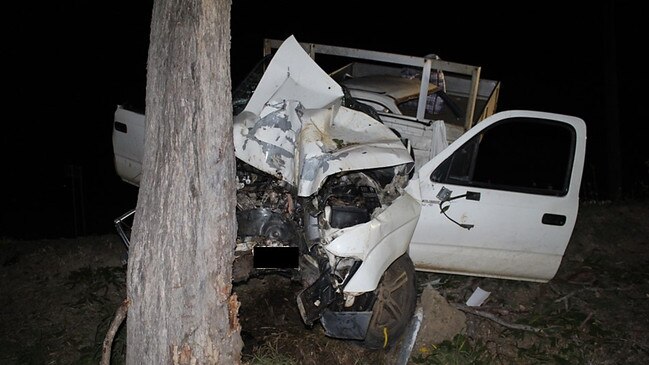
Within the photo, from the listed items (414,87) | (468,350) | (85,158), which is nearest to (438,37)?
(85,158)

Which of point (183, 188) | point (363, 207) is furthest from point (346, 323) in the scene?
point (183, 188)

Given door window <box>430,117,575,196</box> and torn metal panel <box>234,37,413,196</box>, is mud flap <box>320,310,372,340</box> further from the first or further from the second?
door window <box>430,117,575,196</box>

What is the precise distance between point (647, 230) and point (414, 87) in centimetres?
319

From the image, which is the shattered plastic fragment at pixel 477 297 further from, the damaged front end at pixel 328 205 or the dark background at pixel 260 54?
the dark background at pixel 260 54

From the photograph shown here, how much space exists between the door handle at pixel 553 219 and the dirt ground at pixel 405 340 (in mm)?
827

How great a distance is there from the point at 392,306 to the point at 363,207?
0.74 m

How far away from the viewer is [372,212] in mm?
3680

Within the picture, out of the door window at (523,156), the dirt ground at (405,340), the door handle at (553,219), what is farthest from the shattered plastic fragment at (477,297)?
the door window at (523,156)

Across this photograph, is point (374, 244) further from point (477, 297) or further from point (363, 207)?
point (477, 297)

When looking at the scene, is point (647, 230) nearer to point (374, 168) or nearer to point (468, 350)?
point (468, 350)

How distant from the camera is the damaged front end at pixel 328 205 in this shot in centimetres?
356

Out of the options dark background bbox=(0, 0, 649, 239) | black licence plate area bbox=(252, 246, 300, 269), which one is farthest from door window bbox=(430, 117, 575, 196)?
black licence plate area bbox=(252, 246, 300, 269)

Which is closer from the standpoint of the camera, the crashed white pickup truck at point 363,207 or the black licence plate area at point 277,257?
the crashed white pickup truck at point 363,207

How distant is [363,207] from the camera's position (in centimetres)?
369
